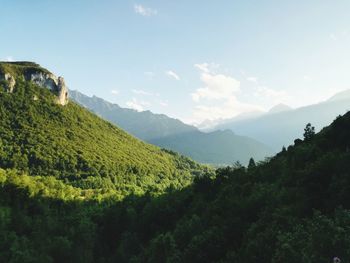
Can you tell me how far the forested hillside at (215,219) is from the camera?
2991 cm

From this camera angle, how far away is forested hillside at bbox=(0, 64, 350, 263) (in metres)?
29.9

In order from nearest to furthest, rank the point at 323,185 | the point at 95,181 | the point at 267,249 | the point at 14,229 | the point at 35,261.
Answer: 1. the point at 267,249
2. the point at 323,185
3. the point at 35,261
4. the point at 14,229
5. the point at 95,181

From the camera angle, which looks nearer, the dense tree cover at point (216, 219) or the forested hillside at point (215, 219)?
the dense tree cover at point (216, 219)

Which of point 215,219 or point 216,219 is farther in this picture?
point 215,219

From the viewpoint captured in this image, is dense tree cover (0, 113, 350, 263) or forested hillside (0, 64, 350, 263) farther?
forested hillside (0, 64, 350, 263)

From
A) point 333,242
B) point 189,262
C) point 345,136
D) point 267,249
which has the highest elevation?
point 345,136

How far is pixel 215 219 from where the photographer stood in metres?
50.8

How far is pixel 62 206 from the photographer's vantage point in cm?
11319

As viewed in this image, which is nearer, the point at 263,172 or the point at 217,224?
the point at 217,224

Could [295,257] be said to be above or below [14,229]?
above

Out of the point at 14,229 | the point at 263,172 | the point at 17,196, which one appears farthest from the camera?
the point at 17,196

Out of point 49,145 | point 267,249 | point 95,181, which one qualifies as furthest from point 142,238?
point 49,145

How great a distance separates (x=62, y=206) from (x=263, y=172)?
62032 millimetres

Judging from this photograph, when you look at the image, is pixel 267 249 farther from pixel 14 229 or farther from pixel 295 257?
pixel 14 229
